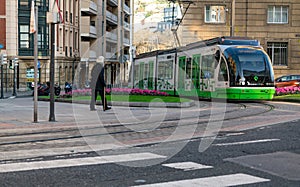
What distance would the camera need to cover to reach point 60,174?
7.24 m

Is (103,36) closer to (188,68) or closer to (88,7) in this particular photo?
(88,7)

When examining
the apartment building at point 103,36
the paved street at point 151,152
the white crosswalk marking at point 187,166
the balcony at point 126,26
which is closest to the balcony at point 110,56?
the apartment building at point 103,36

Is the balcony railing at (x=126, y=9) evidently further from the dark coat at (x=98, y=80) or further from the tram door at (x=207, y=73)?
the dark coat at (x=98, y=80)

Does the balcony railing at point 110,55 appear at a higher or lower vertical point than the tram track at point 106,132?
higher

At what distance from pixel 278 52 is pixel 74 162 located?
39600mm

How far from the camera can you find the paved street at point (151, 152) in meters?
7.02

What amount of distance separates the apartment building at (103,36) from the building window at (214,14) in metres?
10.9

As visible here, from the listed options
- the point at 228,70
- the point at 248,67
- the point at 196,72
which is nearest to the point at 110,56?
the point at 196,72

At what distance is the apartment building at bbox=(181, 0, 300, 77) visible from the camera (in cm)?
4453

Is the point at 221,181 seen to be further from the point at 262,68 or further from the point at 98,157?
the point at 262,68

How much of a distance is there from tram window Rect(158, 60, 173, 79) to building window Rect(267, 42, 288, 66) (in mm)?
13523

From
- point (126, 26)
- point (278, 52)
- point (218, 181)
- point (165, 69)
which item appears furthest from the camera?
Result: point (126, 26)

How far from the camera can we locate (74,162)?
820cm

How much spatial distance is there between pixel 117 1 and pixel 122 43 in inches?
261
